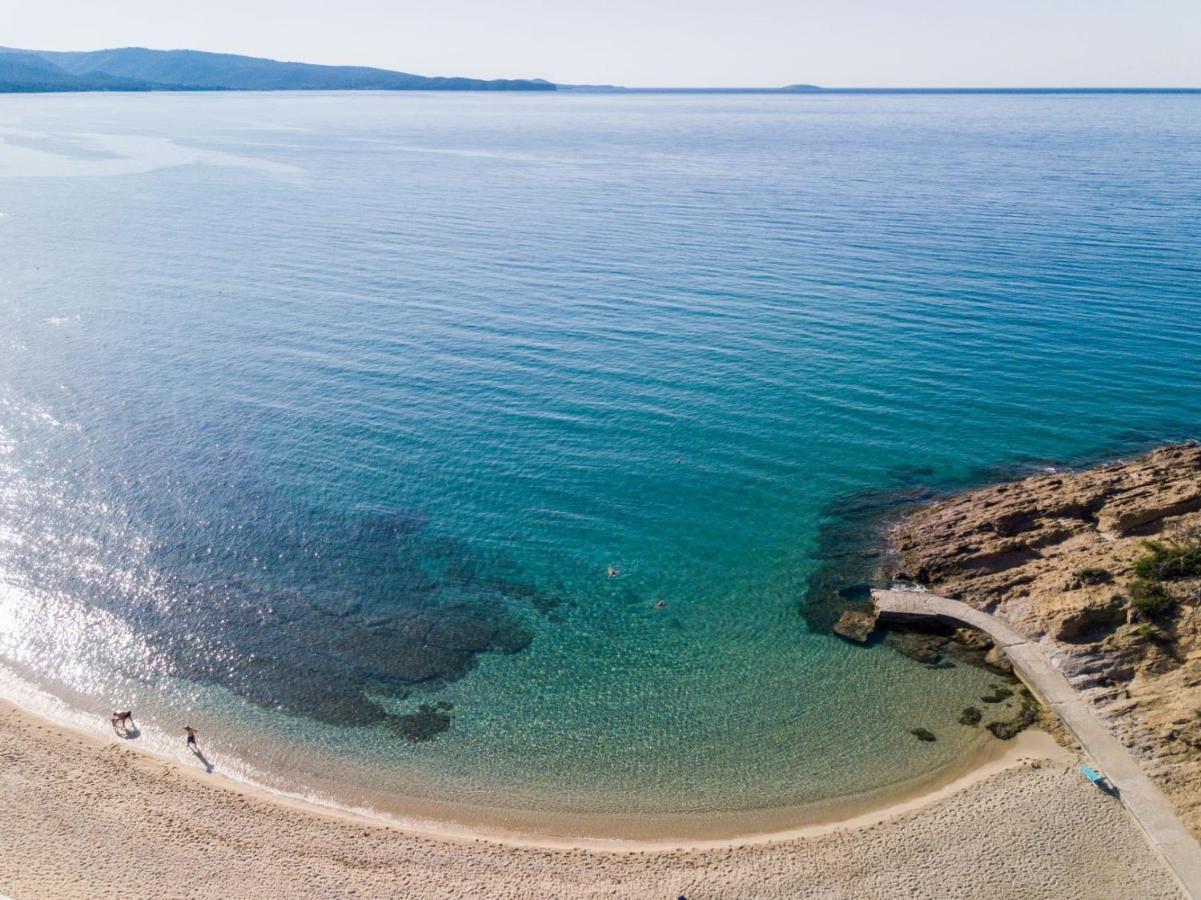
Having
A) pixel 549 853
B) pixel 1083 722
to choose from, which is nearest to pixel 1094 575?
pixel 1083 722

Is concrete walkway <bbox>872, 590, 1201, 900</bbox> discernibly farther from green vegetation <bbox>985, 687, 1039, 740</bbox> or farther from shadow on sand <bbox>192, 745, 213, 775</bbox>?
shadow on sand <bbox>192, 745, 213, 775</bbox>

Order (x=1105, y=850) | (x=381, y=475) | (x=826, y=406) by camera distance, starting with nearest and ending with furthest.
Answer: (x=1105, y=850) → (x=381, y=475) → (x=826, y=406)

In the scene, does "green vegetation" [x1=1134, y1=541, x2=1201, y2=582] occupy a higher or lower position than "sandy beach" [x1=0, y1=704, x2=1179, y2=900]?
higher

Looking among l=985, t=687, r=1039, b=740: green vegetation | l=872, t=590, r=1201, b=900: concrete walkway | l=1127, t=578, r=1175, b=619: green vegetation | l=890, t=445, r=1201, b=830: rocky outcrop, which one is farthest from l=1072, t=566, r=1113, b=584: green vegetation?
l=985, t=687, r=1039, b=740: green vegetation

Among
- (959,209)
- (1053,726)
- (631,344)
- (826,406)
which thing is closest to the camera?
(1053,726)

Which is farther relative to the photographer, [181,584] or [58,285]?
[58,285]

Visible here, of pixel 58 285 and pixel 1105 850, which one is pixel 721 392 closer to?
pixel 1105 850

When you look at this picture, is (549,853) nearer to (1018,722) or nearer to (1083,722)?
(1018,722)

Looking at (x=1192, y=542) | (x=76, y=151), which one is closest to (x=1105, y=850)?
(x=1192, y=542)
